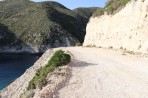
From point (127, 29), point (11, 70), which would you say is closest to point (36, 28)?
point (11, 70)

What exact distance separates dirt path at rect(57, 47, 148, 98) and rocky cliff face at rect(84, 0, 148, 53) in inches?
262

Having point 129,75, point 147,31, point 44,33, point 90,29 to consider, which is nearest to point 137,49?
point 147,31

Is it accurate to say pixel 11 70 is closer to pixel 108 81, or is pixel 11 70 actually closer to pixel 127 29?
pixel 127 29

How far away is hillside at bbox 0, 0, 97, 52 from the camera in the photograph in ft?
470

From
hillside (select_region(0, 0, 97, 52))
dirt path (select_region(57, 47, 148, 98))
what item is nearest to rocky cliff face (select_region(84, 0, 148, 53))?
dirt path (select_region(57, 47, 148, 98))

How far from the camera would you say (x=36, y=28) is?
14288 cm

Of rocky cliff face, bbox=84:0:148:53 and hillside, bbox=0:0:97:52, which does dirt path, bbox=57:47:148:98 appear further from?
hillside, bbox=0:0:97:52

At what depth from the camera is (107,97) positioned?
13.3 metres

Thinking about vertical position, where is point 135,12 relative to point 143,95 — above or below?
above

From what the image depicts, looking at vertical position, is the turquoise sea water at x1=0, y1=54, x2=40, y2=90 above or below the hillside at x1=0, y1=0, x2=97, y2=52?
below

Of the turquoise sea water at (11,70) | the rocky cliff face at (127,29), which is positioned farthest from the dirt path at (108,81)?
the turquoise sea water at (11,70)

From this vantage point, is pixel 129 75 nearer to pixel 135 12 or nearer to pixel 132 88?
pixel 132 88

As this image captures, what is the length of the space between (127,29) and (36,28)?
11157 centimetres

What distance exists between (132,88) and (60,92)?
3.03m
